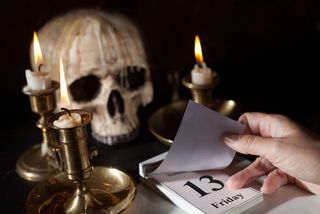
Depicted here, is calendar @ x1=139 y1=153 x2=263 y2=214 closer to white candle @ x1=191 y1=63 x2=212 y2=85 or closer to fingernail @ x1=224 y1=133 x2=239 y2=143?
fingernail @ x1=224 y1=133 x2=239 y2=143

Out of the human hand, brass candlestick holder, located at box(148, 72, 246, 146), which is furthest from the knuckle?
brass candlestick holder, located at box(148, 72, 246, 146)

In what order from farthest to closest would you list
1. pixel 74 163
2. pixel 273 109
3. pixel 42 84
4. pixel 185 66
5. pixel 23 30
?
pixel 185 66 < pixel 273 109 < pixel 23 30 < pixel 42 84 < pixel 74 163

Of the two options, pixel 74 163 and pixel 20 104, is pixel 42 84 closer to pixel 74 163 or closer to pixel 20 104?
pixel 74 163

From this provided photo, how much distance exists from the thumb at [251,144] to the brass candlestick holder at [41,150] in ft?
1.14

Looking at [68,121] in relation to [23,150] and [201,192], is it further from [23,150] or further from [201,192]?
[23,150]

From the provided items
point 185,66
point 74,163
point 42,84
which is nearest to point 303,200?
point 74,163

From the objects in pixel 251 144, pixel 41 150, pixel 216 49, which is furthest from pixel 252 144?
pixel 216 49

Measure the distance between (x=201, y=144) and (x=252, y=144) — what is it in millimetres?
95

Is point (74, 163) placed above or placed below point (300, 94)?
above

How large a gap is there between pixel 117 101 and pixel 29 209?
35 cm

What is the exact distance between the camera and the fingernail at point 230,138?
780mm

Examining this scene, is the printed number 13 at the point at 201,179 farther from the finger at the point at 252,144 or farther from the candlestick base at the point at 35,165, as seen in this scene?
the candlestick base at the point at 35,165

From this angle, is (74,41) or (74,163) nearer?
(74,163)

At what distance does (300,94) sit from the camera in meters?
1.27
